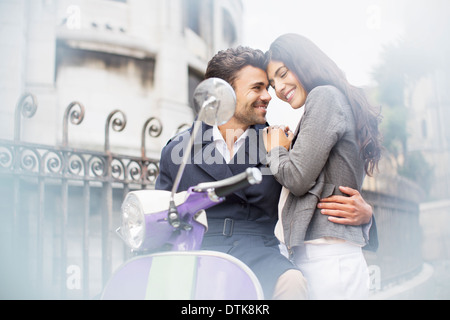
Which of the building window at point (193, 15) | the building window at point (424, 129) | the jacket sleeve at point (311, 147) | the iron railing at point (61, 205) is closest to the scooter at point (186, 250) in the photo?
the jacket sleeve at point (311, 147)

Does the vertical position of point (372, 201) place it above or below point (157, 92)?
below

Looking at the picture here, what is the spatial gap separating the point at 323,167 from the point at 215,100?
1.97 feet

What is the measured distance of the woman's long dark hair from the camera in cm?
192

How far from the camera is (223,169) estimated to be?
2061mm

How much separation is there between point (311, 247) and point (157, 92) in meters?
4.07

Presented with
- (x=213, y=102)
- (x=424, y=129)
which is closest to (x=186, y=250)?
(x=213, y=102)

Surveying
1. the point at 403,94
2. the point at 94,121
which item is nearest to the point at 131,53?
the point at 94,121

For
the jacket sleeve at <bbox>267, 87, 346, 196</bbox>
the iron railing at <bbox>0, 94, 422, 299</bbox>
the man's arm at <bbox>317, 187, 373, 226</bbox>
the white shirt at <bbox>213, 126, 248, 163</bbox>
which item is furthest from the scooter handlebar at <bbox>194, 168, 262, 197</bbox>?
the iron railing at <bbox>0, 94, 422, 299</bbox>

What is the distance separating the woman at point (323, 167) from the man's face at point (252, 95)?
0.20m

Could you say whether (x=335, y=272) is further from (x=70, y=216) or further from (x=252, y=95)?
(x=70, y=216)

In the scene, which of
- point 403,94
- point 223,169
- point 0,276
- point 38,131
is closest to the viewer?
point 223,169

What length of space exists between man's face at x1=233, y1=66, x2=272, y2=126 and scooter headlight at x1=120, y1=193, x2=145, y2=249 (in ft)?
2.59

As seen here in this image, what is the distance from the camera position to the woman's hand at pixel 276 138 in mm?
1891

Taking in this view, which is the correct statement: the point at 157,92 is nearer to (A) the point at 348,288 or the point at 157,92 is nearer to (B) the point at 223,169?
(B) the point at 223,169
